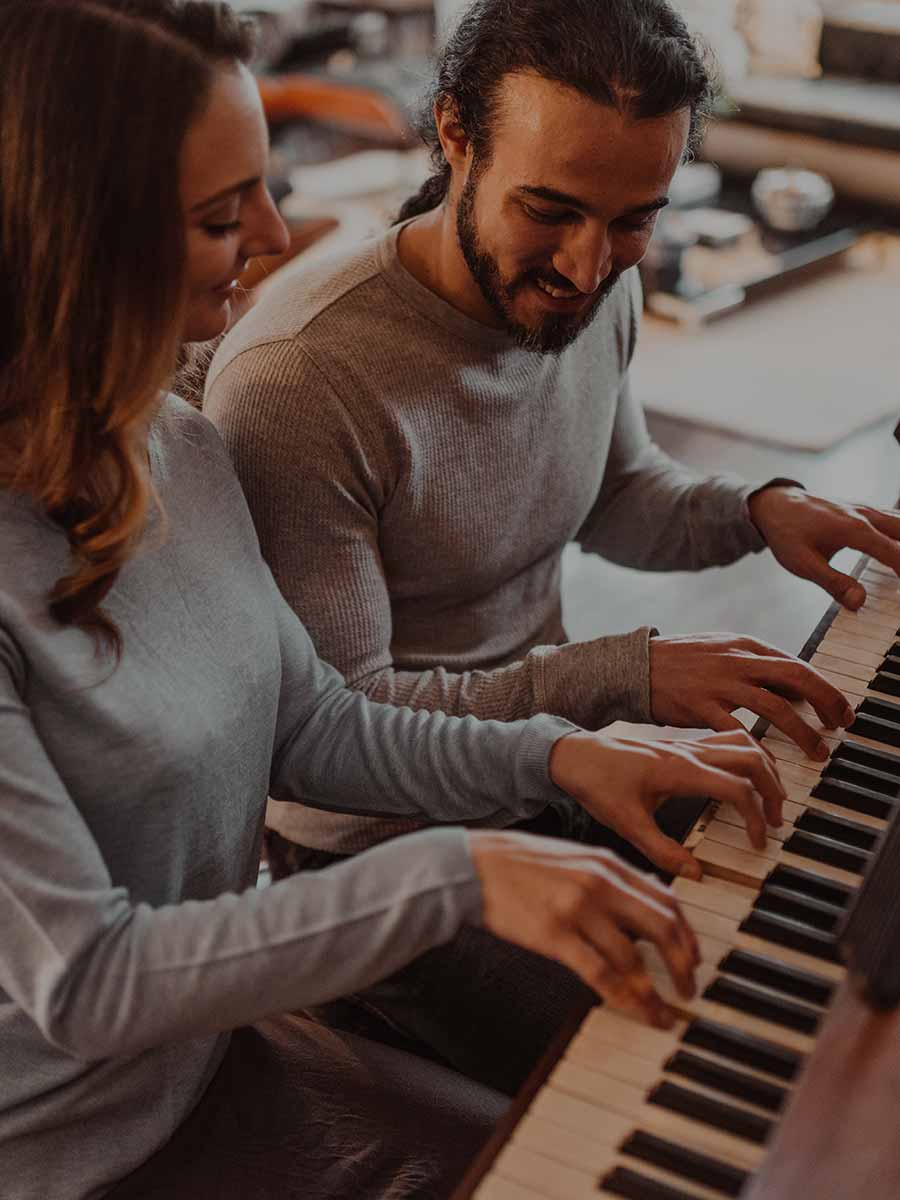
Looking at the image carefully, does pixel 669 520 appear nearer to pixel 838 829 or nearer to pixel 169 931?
pixel 838 829

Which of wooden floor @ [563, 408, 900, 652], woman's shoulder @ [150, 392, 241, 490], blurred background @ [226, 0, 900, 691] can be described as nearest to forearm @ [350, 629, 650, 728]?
woman's shoulder @ [150, 392, 241, 490]

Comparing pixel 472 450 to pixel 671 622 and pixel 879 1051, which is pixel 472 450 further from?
pixel 671 622

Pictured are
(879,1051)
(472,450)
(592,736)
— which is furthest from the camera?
(472,450)

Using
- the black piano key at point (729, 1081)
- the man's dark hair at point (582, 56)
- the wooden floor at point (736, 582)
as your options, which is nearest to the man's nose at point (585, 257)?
the man's dark hair at point (582, 56)

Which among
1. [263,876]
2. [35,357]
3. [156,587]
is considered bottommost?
[263,876]

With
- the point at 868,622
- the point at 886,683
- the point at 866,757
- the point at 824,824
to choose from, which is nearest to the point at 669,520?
the point at 868,622

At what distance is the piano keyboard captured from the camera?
2.86ft

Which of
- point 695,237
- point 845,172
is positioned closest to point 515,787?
point 695,237

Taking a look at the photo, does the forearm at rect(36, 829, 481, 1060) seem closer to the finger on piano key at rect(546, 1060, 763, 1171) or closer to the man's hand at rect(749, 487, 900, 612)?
the finger on piano key at rect(546, 1060, 763, 1171)

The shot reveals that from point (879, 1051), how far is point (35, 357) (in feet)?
2.49

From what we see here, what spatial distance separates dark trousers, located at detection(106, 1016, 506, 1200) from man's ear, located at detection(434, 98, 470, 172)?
0.93 meters

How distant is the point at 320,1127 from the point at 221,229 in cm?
76

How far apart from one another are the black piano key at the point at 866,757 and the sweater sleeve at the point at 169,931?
0.46 metres

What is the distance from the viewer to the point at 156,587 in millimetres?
1134
